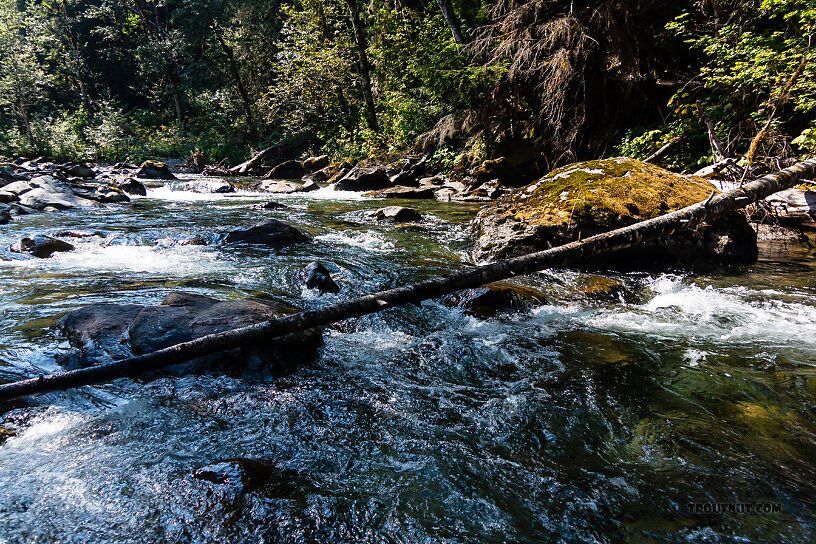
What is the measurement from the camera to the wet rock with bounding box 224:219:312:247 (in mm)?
7836

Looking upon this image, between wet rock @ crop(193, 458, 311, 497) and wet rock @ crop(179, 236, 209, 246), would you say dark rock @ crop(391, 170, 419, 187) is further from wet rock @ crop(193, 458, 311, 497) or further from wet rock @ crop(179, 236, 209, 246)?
wet rock @ crop(193, 458, 311, 497)

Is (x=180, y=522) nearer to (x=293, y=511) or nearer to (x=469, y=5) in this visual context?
(x=293, y=511)

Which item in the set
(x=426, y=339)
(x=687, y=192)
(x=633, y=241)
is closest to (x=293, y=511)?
(x=426, y=339)

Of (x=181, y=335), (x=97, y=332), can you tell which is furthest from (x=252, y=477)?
(x=97, y=332)

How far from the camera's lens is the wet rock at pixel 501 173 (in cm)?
1345

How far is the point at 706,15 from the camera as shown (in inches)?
390

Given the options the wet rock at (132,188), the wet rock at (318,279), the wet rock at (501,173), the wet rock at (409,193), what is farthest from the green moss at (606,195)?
the wet rock at (132,188)

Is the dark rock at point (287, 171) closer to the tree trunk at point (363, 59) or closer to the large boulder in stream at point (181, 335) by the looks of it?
the tree trunk at point (363, 59)

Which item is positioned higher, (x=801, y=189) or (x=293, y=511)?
(x=801, y=189)

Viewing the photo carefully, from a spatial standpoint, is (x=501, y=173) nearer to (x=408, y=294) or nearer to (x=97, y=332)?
(x=408, y=294)

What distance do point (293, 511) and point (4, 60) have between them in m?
38.0

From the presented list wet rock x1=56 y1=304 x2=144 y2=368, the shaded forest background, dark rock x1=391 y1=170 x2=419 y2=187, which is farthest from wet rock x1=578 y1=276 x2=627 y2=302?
dark rock x1=391 y1=170 x2=419 y2=187

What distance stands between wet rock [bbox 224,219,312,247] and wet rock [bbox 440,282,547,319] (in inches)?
149

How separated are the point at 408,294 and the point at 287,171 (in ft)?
65.5
